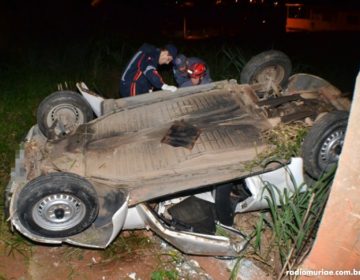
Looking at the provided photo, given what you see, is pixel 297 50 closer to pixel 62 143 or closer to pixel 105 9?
pixel 105 9

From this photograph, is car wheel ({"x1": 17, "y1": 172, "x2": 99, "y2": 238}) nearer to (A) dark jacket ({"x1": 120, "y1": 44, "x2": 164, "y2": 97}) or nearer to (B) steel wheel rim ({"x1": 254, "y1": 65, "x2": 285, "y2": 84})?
(A) dark jacket ({"x1": 120, "y1": 44, "x2": 164, "y2": 97})

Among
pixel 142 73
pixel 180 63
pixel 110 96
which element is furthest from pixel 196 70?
pixel 110 96

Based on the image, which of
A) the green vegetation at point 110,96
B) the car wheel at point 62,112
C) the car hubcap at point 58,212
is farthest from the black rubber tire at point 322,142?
the car wheel at point 62,112

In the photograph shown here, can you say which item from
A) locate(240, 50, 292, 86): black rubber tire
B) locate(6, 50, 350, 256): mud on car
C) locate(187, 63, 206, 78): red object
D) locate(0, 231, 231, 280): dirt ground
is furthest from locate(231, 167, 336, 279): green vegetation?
→ locate(187, 63, 206, 78): red object

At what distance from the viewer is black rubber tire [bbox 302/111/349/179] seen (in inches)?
133

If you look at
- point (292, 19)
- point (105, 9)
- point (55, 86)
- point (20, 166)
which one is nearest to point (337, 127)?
point (20, 166)

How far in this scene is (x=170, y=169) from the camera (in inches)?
135

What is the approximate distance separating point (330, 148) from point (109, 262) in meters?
2.44

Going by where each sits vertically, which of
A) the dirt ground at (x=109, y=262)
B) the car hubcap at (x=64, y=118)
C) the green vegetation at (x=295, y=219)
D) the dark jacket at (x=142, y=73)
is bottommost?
the dirt ground at (x=109, y=262)

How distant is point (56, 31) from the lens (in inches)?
413

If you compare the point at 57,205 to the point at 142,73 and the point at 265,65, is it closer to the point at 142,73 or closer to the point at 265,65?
the point at 142,73

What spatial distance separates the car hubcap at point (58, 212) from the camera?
3.29m

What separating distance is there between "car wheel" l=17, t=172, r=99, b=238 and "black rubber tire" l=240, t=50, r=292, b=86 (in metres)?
2.64

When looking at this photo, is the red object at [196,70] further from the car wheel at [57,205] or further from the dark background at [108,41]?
the dark background at [108,41]
